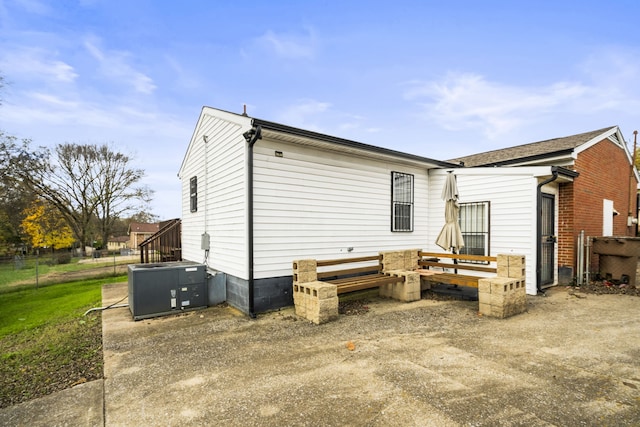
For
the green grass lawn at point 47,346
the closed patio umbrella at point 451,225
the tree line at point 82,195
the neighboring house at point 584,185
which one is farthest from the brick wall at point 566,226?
the tree line at point 82,195

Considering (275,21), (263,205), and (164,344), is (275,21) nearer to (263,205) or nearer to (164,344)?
(263,205)

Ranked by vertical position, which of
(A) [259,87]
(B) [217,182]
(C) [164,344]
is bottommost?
(C) [164,344]

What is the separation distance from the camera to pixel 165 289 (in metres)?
6.12

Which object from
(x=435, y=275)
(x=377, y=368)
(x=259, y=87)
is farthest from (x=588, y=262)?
(x=259, y=87)

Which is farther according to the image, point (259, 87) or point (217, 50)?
point (259, 87)

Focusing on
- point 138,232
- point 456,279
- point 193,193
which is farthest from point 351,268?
point 138,232

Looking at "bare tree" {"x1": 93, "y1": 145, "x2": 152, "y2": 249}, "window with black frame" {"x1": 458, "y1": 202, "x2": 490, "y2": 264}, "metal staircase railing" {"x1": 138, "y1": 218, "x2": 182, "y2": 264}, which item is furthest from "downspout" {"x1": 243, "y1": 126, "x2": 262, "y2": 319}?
"bare tree" {"x1": 93, "y1": 145, "x2": 152, "y2": 249}

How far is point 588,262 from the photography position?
8328 millimetres

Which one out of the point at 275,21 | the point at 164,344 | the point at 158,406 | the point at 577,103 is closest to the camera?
the point at 158,406

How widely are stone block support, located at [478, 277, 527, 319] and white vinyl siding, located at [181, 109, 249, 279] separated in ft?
14.8

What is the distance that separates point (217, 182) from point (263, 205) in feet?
6.61

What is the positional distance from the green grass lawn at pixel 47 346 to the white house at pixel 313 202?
2.53m

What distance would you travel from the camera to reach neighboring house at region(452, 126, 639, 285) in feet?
27.2

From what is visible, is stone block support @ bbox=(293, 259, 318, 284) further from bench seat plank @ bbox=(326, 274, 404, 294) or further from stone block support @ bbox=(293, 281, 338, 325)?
bench seat plank @ bbox=(326, 274, 404, 294)
